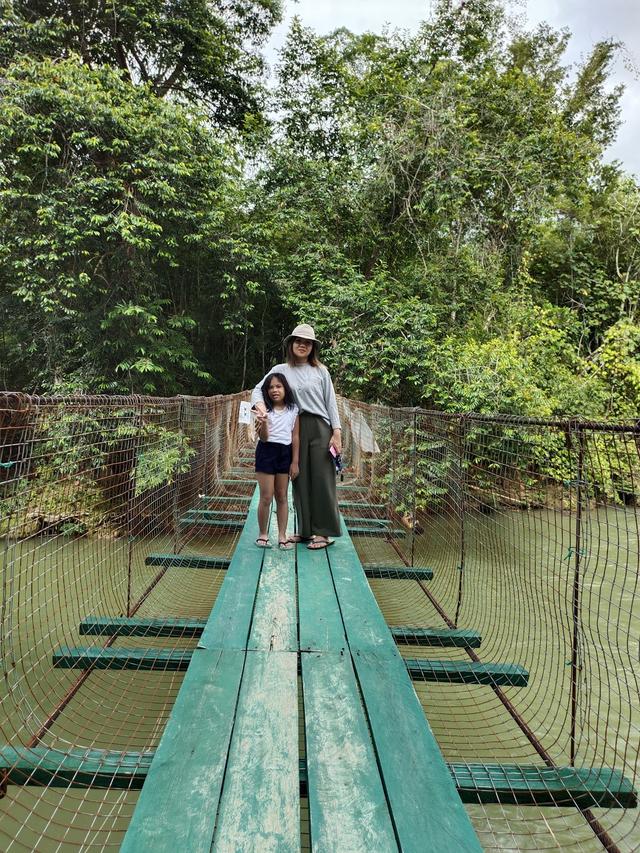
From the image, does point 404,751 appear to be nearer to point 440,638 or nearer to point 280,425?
point 440,638

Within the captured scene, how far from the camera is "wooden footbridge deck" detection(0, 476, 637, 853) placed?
1.09 m

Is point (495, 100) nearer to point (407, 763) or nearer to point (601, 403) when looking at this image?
point (601, 403)

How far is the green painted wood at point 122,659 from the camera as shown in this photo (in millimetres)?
2070

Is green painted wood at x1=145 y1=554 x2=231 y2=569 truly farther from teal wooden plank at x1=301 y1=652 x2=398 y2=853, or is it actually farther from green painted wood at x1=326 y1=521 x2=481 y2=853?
teal wooden plank at x1=301 y1=652 x2=398 y2=853

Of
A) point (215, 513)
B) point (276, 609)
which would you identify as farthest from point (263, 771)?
point (215, 513)

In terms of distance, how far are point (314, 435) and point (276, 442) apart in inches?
9.1

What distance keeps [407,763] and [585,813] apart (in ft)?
1.81

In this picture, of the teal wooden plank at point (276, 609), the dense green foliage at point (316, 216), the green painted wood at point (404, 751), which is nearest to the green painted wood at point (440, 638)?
the green painted wood at point (404, 751)

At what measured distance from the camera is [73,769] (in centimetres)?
139

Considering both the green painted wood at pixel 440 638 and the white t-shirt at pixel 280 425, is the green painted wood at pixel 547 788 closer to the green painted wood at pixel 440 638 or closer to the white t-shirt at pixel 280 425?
the green painted wood at pixel 440 638

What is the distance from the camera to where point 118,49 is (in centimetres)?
1076

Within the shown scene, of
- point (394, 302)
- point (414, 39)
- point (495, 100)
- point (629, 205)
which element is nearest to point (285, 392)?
A: point (394, 302)

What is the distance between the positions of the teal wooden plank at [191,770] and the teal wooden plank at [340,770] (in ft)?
0.68

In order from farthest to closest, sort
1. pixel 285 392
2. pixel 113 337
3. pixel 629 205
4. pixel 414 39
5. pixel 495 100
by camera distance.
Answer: pixel 629 205 < pixel 414 39 < pixel 495 100 < pixel 113 337 < pixel 285 392
